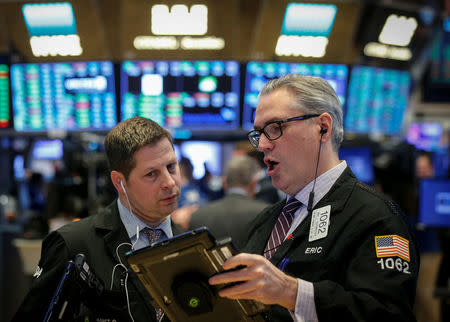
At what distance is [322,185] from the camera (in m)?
1.81

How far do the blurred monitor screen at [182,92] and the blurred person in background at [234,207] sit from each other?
59 cm

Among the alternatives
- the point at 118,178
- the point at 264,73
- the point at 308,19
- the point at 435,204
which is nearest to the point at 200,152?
the point at 264,73

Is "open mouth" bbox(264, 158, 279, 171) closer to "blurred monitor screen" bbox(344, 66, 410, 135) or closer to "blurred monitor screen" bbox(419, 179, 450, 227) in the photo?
"blurred monitor screen" bbox(344, 66, 410, 135)

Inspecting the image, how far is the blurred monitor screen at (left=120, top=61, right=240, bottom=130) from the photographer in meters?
4.43

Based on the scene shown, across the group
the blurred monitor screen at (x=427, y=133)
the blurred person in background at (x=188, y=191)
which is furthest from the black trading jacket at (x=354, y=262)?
the blurred monitor screen at (x=427, y=133)

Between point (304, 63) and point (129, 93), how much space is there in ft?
5.10

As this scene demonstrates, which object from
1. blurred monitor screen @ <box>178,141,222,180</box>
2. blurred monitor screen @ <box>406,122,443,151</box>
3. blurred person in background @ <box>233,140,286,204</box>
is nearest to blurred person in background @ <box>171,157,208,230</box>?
blurred person in background @ <box>233,140,286,204</box>

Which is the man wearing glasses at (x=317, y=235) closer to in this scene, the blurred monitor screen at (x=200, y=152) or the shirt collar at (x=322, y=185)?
the shirt collar at (x=322, y=185)

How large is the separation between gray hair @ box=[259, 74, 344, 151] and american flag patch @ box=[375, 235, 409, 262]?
18.1 inches

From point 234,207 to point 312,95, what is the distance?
7.13 ft

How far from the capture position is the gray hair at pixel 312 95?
1.81 meters

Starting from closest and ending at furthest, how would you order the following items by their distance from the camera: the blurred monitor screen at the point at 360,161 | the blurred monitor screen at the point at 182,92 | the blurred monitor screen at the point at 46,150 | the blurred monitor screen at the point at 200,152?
the blurred monitor screen at the point at 182,92 < the blurred monitor screen at the point at 360,161 < the blurred monitor screen at the point at 200,152 < the blurred monitor screen at the point at 46,150

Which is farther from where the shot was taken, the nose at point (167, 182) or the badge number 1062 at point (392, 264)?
the nose at point (167, 182)

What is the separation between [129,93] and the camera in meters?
4.45
